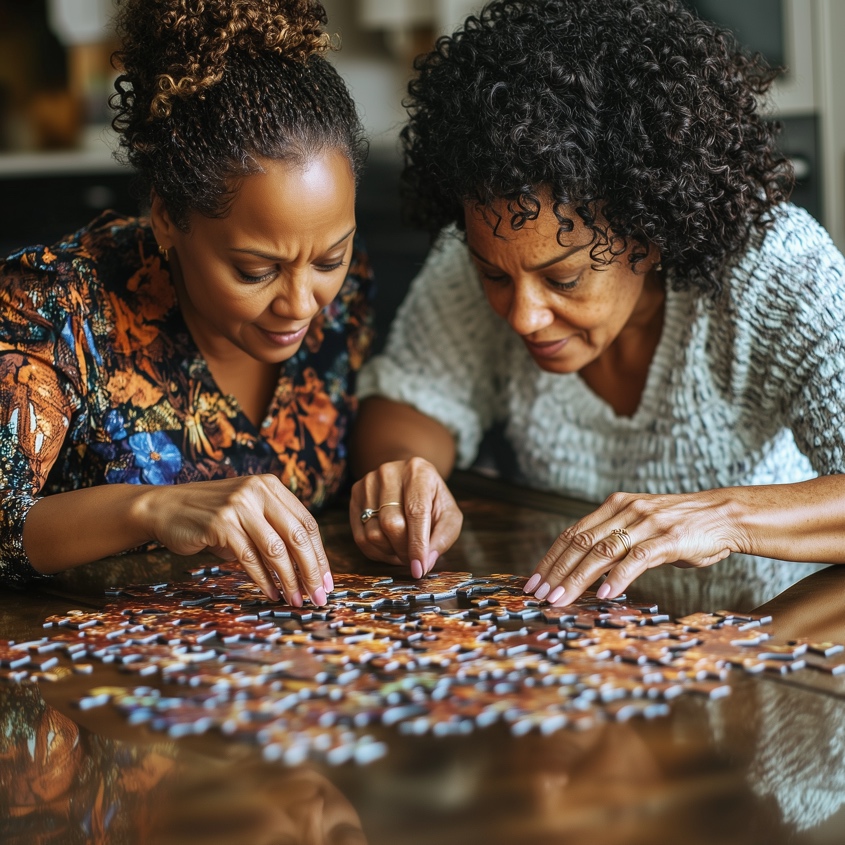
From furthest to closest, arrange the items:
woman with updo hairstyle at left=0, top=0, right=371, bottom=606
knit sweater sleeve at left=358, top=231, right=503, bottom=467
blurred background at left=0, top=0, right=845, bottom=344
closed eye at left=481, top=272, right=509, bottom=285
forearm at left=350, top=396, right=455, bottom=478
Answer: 1. blurred background at left=0, top=0, right=845, bottom=344
2. knit sweater sleeve at left=358, top=231, right=503, bottom=467
3. forearm at left=350, top=396, right=455, bottom=478
4. closed eye at left=481, top=272, right=509, bottom=285
5. woman with updo hairstyle at left=0, top=0, right=371, bottom=606

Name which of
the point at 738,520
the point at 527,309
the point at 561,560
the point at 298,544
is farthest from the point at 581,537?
the point at 527,309

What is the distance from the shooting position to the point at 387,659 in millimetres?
1342

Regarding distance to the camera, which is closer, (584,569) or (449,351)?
(584,569)

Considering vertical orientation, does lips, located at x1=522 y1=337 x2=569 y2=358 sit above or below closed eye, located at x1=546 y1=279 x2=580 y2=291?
below

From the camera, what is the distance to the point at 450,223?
2.41m

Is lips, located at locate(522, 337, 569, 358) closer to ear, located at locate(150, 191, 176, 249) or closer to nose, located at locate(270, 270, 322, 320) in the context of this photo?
nose, located at locate(270, 270, 322, 320)

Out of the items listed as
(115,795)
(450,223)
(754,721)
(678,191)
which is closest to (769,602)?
(754,721)

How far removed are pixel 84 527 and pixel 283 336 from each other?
487 mm

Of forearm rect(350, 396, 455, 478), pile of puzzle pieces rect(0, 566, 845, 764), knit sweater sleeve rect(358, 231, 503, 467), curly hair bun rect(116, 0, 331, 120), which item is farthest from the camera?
knit sweater sleeve rect(358, 231, 503, 467)

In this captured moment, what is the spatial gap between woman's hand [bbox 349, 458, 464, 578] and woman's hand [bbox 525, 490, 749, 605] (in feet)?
0.78

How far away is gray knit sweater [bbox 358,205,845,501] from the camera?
195 centimetres

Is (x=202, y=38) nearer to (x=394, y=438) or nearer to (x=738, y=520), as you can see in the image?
(x=394, y=438)

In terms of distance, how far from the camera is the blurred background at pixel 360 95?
479 centimetres

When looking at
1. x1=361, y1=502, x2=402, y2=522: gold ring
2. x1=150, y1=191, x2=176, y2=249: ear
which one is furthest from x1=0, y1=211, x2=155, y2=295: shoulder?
x1=361, y1=502, x2=402, y2=522: gold ring
